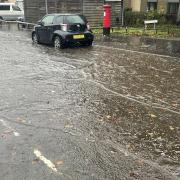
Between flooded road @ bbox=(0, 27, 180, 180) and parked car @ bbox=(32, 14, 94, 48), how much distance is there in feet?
14.0

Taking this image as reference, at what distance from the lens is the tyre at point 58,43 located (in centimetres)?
1750

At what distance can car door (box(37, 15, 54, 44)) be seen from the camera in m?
18.4

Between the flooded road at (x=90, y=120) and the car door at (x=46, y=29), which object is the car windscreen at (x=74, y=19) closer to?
the car door at (x=46, y=29)

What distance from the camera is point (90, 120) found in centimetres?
720

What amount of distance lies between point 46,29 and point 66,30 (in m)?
1.59

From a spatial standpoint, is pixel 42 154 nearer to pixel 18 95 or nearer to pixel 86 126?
pixel 86 126

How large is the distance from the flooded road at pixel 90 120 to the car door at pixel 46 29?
214 inches

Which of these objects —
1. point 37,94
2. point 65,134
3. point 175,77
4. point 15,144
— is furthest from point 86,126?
point 175,77

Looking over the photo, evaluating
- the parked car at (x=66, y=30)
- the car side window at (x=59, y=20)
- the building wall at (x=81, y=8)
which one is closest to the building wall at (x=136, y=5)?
the building wall at (x=81, y=8)

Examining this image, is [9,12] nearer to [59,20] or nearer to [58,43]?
[59,20]

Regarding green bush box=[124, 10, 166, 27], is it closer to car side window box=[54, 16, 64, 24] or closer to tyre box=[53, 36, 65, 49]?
car side window box=[54, 16, 64, 24]

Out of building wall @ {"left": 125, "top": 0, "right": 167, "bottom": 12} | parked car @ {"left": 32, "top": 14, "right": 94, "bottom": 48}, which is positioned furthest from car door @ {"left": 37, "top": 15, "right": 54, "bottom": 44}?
building wall @ {"left": 125, "top": 0, "right": 167, "bottom": 12}

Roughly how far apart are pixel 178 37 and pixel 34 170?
1721 centimetres

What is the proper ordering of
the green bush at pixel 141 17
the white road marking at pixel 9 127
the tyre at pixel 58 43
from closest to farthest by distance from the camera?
the white road marking at pixel 9 127, the tyre at pixel 58 43, the green bush at pixel 141 17
